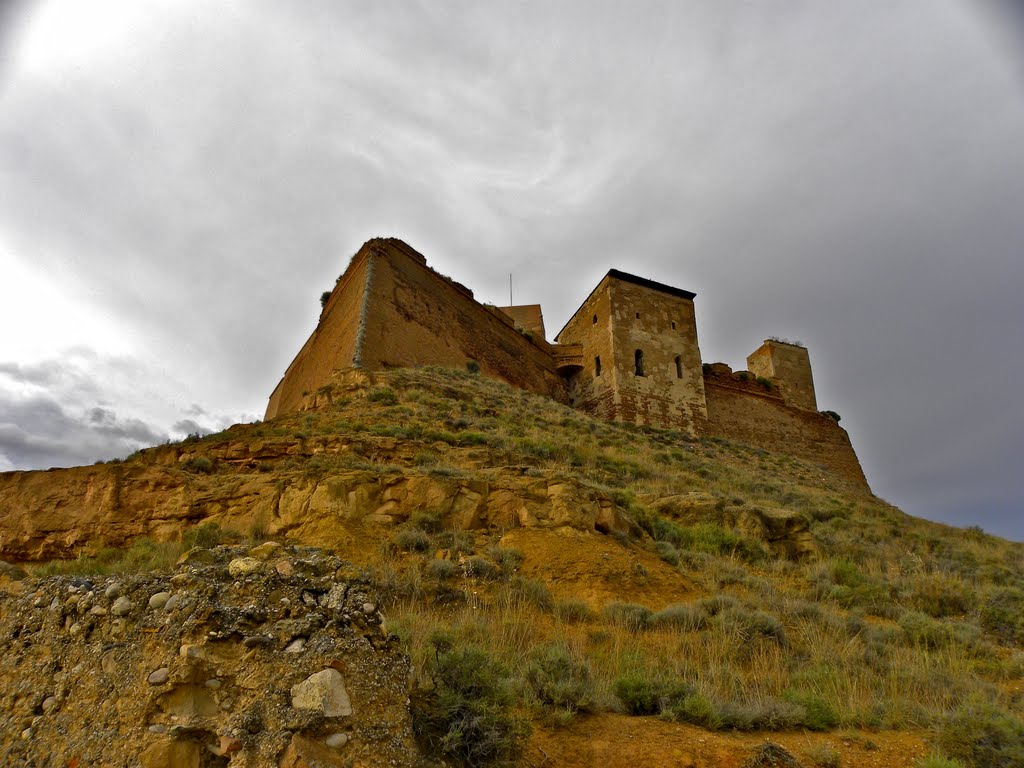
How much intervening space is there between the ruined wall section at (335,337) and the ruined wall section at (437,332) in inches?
23.2

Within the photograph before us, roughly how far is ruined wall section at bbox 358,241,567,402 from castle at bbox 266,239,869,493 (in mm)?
53

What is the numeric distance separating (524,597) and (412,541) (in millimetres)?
1514

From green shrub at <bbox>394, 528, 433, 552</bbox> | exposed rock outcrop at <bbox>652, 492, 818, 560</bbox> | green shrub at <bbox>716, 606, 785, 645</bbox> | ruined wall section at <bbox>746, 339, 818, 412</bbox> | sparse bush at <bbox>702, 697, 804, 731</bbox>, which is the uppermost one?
ruined wall section at <bbox>746, 339, 818, 412</bbox>

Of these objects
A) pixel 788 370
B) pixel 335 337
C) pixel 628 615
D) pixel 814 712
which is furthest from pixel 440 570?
pixel 788 370

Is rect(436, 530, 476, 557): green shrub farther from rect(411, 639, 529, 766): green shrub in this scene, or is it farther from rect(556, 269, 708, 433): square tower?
rect(556, 269, 708, 433): square tower

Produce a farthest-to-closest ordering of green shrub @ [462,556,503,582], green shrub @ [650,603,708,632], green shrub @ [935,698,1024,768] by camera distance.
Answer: green shrub @ [462,556,503,582] < green shrub @ [650,603,708,632] < green shrub @ [935,698,1024,768]

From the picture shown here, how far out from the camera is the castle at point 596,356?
19391 mm

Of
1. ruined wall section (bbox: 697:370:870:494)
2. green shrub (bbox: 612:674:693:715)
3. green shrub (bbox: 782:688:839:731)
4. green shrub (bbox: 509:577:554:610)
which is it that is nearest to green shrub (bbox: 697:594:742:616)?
green shrub (bbox: 509:577:554:610)

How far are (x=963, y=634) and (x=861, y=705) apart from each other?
123 inches

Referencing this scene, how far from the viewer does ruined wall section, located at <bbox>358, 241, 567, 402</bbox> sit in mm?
18203

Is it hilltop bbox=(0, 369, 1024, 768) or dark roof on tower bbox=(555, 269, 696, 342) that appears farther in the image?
dark roof on tower bbox=(555, 269, 696, 342)

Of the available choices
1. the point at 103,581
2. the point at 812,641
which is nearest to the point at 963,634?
the point at 812,641

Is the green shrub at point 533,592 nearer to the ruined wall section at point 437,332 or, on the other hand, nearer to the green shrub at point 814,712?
Result: the green shrub at point 814,712

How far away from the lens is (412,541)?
6.30 meters
